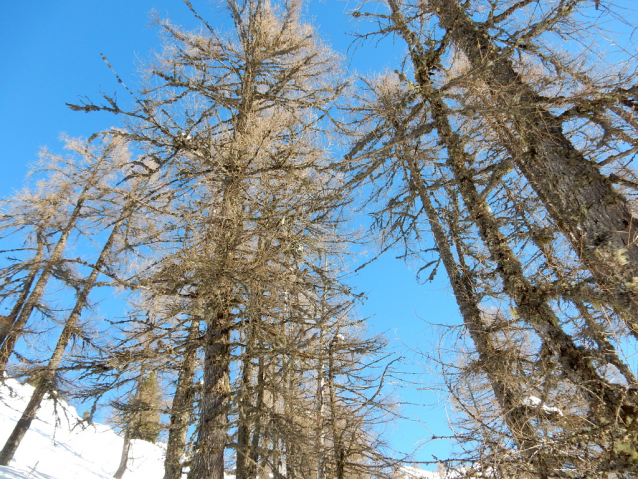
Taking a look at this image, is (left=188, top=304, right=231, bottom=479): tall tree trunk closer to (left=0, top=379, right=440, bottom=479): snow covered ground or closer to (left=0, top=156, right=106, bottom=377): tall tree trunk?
(left=0, top=379, right=440, bottom=479): snow covered ground

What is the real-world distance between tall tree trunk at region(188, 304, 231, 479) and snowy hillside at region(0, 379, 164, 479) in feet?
12.3

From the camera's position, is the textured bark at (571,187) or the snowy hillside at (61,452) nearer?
the textured bark at (571,187)

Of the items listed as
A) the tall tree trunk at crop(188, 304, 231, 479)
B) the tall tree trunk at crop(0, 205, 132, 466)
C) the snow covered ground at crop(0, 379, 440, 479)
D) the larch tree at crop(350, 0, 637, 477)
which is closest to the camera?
the larch tree at crop(350, 0, 637, 477)

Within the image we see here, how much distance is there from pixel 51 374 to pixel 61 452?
8.24 m

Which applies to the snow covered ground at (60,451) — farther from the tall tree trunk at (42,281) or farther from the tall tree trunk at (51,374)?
the tall tree trunk at (42,281)

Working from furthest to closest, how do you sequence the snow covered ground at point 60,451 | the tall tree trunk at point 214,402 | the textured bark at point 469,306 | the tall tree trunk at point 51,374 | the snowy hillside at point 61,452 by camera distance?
1. the snowy hillside at point 61,452
2. the snow covered ground at point 60,451
3. the tall tree trunk at point 51,374
4. the tall tree trunk at point 214,402
5. the textured bark at point 469,306

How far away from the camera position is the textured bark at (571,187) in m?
3.20

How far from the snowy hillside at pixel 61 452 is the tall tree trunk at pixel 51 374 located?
13.8 inches

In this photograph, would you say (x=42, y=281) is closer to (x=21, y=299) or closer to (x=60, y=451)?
(x=21, y=299)

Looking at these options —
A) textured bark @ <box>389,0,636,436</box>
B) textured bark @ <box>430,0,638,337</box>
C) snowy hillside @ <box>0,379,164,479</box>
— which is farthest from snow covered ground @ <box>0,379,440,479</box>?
textured bark @ <box>430,0,638,337</box>

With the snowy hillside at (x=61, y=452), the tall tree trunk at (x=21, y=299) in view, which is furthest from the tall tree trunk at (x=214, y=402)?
the tall tree trunk at (x=21, y=299)

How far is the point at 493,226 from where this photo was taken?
3.92 metres

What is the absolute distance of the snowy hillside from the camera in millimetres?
9984

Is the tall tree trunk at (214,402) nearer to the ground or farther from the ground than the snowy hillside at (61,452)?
nearer to the ground
